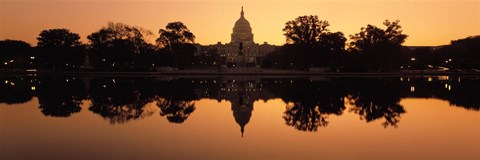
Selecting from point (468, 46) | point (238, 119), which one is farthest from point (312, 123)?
point (468, 46)

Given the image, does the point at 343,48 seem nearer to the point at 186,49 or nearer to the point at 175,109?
the point at 186,49

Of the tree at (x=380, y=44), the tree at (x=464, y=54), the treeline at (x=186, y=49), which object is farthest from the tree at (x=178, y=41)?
the tree at (x=464, y=54)

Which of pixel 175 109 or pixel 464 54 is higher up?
pixel 464 54

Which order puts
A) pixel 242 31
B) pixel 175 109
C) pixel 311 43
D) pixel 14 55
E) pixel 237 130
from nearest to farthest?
pixel 237 130
pixel 175 109
pixel 311 43
pixel 14 55
pixel 242 31

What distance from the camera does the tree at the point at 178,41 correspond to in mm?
81625

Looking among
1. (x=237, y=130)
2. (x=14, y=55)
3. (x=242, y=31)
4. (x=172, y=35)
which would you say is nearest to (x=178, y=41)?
(x=172, y=35)

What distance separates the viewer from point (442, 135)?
1420 centimetres

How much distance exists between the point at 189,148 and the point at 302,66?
228 feet

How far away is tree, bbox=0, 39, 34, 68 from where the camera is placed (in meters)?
96.2

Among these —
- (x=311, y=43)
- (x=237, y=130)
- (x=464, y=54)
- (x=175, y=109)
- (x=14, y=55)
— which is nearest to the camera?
(x=237, y=130)

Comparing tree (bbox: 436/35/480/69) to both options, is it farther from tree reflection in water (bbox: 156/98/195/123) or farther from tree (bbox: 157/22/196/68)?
tree reflection in water (bbox: 156/98/195/123)

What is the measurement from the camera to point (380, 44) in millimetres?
79750

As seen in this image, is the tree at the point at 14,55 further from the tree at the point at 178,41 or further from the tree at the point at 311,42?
the tree at the point at 311,42

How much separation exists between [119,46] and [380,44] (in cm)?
4208
